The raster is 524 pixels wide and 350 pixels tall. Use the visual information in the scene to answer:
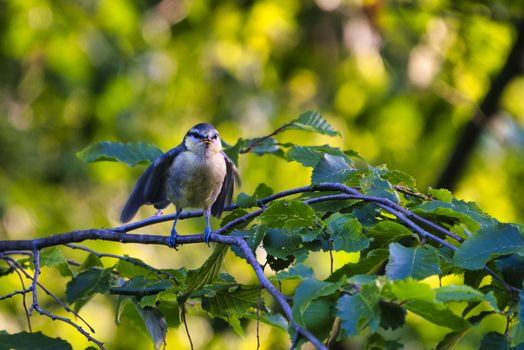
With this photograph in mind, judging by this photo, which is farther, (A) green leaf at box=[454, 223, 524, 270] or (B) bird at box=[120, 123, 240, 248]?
(B) bird at box=[120, 123, 240, 248]

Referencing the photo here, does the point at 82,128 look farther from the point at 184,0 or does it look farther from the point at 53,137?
the point at 184,0

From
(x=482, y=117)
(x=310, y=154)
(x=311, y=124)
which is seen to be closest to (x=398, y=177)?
(x=310, y=154)

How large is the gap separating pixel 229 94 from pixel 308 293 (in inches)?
227

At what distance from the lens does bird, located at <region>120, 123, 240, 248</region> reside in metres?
3.94

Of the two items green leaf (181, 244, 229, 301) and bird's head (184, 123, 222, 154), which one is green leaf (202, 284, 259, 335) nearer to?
green leaf (181, 244, 229, 301)

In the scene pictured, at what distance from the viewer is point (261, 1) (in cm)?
694

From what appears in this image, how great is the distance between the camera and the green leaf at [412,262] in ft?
5.94

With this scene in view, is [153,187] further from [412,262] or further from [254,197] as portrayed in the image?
[412,262]

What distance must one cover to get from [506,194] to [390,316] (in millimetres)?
4681

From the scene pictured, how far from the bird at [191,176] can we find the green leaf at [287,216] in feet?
6.02

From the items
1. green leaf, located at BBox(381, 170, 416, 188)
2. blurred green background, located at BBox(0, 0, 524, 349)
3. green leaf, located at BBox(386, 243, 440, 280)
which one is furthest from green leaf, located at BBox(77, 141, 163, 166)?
blurred green background, located at BBox(0, 0, 524, 349)

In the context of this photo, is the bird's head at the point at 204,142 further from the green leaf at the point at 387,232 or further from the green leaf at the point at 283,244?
Answer: the green leaf at the point at 387,232

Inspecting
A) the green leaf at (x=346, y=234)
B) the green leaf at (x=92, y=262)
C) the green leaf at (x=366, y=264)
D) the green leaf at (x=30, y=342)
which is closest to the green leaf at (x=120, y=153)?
the green leaf at (x=92, y=262)

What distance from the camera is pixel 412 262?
184 centimetres
